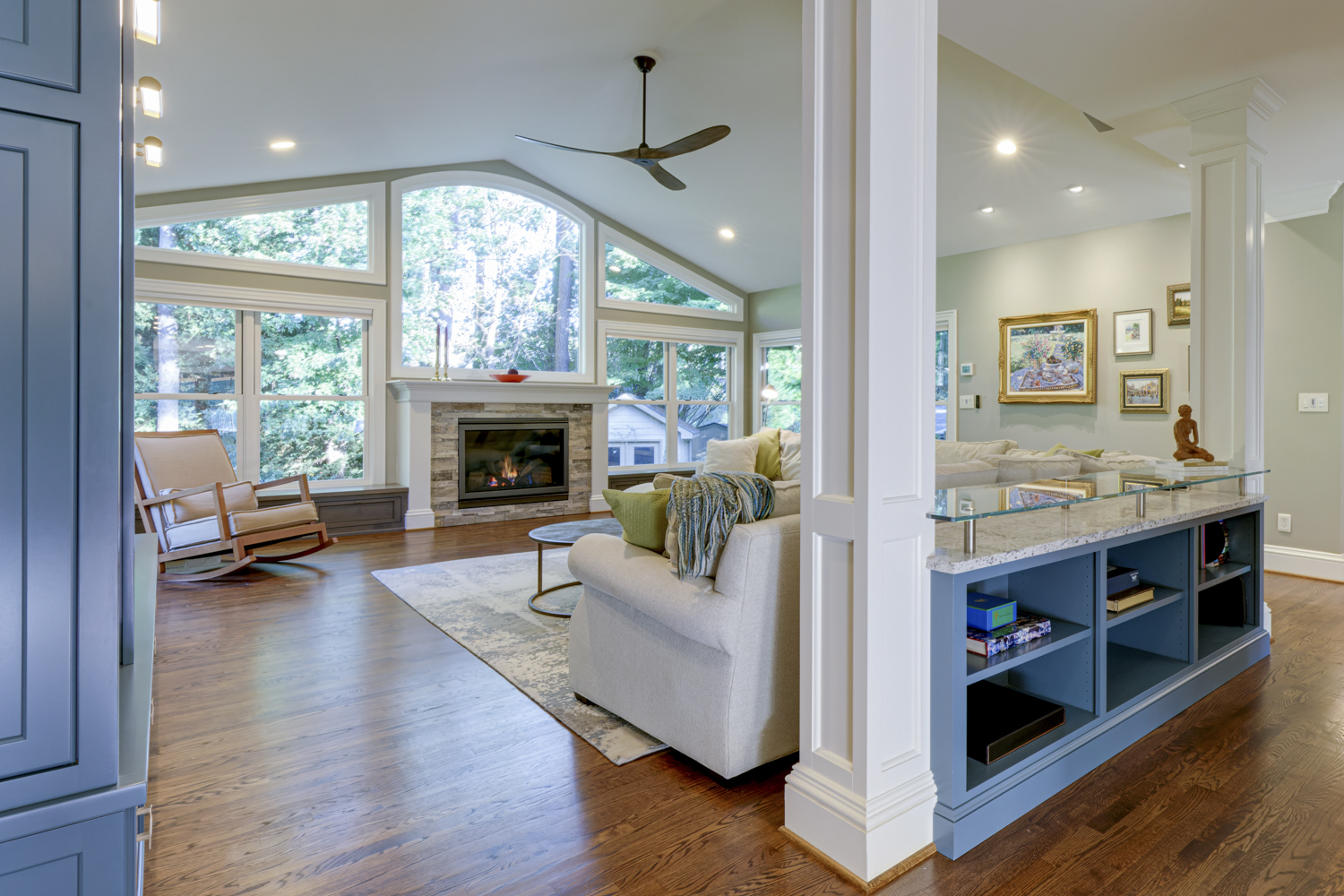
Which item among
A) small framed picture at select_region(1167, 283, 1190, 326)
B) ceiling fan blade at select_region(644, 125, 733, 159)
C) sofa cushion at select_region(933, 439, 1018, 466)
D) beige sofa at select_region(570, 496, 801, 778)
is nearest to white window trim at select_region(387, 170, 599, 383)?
ceiling fan blade at select_region(644, 125, 733, 159)

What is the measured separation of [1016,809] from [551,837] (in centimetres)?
121

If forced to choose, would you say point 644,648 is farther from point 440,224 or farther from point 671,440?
point 671,440

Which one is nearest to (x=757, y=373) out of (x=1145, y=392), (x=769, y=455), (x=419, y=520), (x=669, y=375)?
(x=669, y=375)

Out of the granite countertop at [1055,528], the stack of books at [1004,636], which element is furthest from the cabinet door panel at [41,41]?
the stack of books at [1004,636]

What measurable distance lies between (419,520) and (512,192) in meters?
3.38

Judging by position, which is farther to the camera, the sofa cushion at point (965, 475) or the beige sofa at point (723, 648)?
the sofa cushion at point (965, 475)

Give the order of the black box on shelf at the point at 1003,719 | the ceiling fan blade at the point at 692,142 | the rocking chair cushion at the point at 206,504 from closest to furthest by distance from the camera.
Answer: the black box on shelf at the point at 1003,719 < the ceiling fan blade at the point at 692,142 < the rocking chair cushion at the point at 206,504

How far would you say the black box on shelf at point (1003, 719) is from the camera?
1867 millimetres

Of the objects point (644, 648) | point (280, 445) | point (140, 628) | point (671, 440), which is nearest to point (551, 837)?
point (644, 648)

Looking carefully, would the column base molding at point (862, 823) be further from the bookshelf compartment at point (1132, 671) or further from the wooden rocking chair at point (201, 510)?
the wooden rocking chair at point (201, 510)

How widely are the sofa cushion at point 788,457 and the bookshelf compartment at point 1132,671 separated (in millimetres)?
2557

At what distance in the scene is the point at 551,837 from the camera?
1771 mm

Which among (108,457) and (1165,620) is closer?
(108,457)

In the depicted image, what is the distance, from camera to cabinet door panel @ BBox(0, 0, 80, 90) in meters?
0.94
